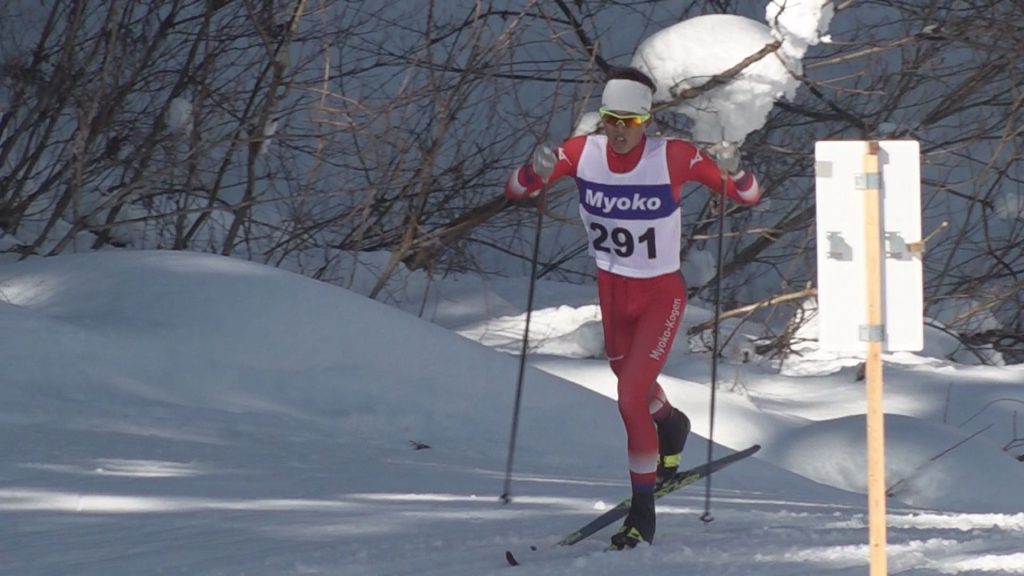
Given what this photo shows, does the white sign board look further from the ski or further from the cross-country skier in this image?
the ski

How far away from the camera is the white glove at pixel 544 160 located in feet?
18.3

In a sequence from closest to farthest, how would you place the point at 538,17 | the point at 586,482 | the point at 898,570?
the point at 898,570
the point at 586,482
the point at 538,17

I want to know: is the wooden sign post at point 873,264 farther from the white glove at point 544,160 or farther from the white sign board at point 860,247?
the white glove at point 544,160

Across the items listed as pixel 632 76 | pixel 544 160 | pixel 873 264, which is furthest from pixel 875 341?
pixel 544 160

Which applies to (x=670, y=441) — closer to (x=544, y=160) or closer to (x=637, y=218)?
(x=637, y=218)

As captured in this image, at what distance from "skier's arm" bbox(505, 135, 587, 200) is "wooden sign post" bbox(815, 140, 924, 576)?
5.98ft

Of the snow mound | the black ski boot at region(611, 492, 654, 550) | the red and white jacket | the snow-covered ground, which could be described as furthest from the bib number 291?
the snow mound

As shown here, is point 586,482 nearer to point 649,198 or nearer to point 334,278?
point 649,198

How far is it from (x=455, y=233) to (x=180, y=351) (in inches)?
164

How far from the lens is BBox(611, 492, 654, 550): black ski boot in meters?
5.07

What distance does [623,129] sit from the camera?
17.6 ft

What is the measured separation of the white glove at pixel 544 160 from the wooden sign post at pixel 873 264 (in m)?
1.83

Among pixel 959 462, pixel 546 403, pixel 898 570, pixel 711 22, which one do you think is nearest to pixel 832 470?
pixel 959 462

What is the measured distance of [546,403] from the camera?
28.0 feet
